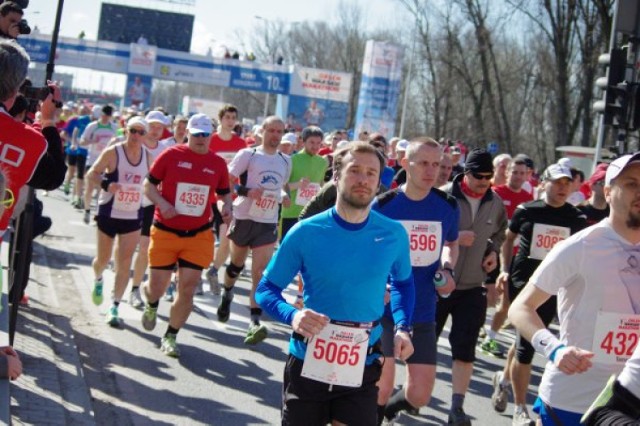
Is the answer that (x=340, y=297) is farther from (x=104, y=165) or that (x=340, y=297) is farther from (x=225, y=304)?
(x=104, y=165)

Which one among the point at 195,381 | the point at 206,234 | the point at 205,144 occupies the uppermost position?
the point at 205,144

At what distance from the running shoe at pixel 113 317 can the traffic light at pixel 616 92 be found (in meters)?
5.82

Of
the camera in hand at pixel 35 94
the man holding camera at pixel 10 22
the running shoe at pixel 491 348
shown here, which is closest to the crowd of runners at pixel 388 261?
the running shoe at pixel 491 348

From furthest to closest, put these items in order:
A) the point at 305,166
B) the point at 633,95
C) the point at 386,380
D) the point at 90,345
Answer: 1. the point at 305,166
2. the point at 633,95
3. the point at 90,345
4. the point at 386,380

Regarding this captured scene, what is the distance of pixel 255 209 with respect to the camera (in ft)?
33.5

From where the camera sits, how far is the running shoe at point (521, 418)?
7.31 meters

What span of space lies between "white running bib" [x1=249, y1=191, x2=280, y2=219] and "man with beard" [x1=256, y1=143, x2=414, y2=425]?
5.43 metres

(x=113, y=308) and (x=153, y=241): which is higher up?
(x=153, y=241)

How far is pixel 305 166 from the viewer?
11906 millimetres

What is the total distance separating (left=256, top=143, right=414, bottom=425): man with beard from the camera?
15.2 ft

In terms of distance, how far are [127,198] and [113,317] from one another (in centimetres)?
119

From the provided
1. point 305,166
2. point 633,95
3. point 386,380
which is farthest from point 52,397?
point 633,95

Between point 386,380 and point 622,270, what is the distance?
2.31m

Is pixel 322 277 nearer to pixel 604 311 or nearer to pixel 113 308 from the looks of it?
pixel 604 311
